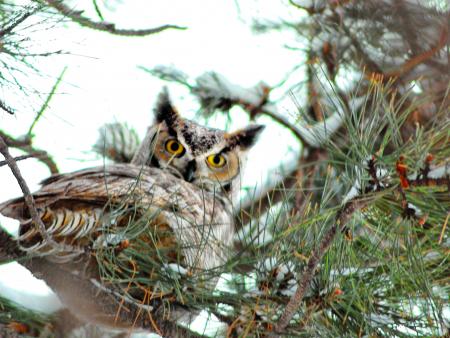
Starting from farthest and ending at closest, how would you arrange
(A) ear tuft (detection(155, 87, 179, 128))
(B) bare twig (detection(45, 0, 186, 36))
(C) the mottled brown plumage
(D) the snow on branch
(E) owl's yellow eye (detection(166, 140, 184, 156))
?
1. (D) the snow on branch
2. (A) ear tuft (detection(155, 87, 179, 128))
3. (E) owl's yellow eye (detection(166, 140, 184, 156))
4. (C) the mottled brown plumage
5. (B) bare twig (detection(45, 0, 186, 36))

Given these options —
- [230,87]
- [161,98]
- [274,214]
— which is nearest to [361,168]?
[274,214]

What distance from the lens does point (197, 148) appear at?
8.86 ft

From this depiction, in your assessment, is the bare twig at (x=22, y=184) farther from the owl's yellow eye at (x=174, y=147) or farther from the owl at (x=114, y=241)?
the owl's yellow eye at (x=174, y=147)

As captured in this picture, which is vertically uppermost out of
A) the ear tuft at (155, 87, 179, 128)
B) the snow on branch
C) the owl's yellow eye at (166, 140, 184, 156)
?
the snow on branch

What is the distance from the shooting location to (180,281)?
1.64m

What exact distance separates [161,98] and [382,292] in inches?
57.5

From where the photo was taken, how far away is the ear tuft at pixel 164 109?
2879 mm

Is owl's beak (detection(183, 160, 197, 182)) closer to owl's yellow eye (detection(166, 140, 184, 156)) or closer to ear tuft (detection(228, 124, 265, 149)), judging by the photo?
owl's yellow eye (detection(166, 140, 184, 156))

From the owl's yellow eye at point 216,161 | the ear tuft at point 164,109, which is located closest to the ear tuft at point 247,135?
the owl's yellow eye at point 216,161

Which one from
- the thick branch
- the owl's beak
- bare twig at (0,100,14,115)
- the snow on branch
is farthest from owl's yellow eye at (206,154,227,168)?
bare twig at (0,100,14,115)

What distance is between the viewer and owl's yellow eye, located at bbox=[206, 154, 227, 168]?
2773 millimetres

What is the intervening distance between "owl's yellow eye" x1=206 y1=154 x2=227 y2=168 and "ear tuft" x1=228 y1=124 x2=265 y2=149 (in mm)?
123

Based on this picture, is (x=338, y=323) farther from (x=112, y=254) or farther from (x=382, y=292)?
(x=112, y=254)

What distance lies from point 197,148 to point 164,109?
0.29 m
